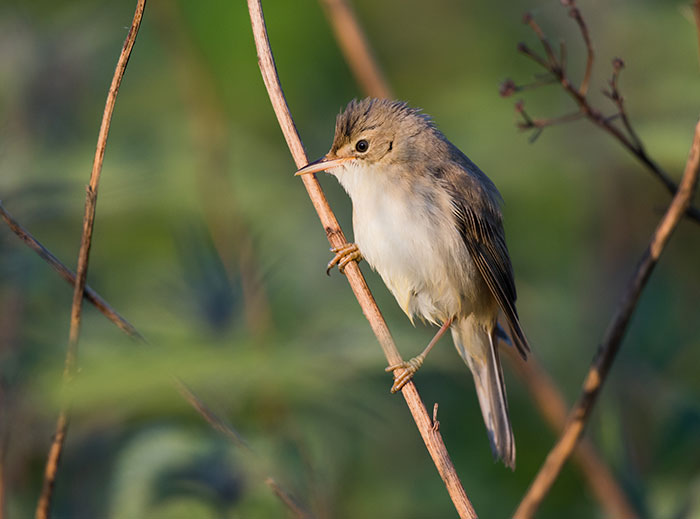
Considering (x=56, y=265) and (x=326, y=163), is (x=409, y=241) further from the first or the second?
(x=56, y=265)

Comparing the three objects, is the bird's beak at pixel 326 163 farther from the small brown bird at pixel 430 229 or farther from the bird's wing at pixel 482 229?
the bird's wing at pixel 482 229

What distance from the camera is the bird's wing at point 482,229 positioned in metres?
3.40

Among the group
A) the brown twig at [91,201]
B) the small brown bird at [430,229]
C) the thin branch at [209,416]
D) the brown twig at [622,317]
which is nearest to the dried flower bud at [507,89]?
the small brown bird at [430,229]

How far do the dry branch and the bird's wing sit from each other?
0.32 metres

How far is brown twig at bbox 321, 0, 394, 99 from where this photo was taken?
12.3 ft

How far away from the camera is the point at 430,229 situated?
326 centimetres

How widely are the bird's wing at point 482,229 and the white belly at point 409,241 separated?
6cm

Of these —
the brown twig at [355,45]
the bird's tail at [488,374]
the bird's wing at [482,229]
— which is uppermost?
the brown twig at [355,45]

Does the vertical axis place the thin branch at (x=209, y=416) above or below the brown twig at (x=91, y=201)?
below

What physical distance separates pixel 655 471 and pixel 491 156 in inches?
95.5

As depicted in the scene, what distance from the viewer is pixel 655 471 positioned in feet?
10.9

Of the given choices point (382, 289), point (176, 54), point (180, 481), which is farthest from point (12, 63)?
point (180, 481)

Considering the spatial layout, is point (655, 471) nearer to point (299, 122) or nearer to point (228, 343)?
point (228, 343)

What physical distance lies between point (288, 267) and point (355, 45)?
122 cm
